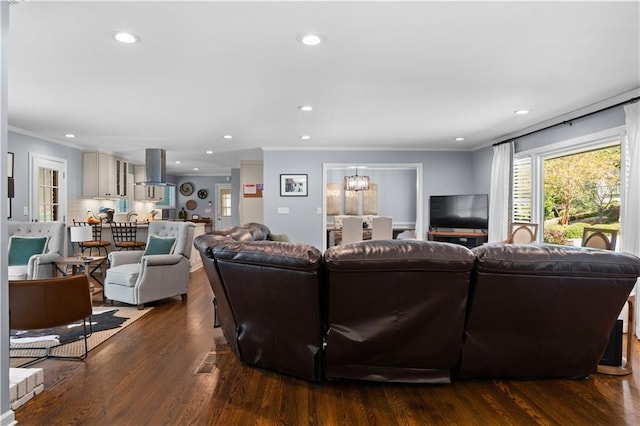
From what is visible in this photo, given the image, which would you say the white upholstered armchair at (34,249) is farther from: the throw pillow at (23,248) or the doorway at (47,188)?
the doorway at (47,188)

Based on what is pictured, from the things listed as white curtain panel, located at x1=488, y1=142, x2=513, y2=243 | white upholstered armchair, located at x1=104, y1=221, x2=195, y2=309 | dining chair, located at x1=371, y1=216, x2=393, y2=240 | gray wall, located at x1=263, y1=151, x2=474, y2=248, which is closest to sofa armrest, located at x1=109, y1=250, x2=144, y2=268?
white upholstered armchair, located at x1=104, y1=221, x2=195, y2=309

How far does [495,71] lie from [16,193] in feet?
22.2

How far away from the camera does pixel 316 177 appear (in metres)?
7.66

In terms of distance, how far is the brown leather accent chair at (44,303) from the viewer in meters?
2.68

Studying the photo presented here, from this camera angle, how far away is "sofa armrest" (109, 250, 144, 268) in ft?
16.2

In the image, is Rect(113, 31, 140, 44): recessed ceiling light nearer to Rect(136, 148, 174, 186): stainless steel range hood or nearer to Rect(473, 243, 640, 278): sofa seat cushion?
Rect(473, 243, 640, 278): sofa seat cushion

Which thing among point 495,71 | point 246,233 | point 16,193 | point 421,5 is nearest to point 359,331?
point 246,233

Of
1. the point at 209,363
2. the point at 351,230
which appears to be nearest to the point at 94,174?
the point at 351,230

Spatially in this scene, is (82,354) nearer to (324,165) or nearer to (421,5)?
(421,5)

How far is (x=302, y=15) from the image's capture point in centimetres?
241

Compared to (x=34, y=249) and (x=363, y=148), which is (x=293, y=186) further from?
(x=34, y=249)

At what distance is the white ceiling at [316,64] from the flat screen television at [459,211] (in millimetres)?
1598

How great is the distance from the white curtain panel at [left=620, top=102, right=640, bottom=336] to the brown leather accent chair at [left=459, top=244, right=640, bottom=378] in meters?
1.84

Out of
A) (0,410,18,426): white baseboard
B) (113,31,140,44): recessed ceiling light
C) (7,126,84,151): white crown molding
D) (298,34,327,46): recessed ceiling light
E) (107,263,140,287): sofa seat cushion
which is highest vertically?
(298,34,327,46): recessed ceiling light
